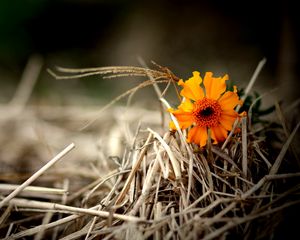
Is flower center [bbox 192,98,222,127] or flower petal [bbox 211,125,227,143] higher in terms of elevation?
flower center [bbox 192,98,222,127]

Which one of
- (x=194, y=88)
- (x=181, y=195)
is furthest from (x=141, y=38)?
(x=181, y=195)

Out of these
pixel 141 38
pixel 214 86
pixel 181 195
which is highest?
pixel 141 38

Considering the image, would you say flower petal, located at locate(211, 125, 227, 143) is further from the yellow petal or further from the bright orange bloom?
the yellow petal

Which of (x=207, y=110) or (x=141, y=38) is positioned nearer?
(x=207, y=110)

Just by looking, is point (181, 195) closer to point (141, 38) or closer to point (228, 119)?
point (228, 119)

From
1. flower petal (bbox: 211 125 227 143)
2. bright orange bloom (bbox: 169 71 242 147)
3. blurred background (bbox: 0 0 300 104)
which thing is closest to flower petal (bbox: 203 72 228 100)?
bright orange bloom (bbox: 169 71 242 147)

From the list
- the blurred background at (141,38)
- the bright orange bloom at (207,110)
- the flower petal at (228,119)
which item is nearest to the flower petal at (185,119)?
the bright orange bloom at (207,110)
